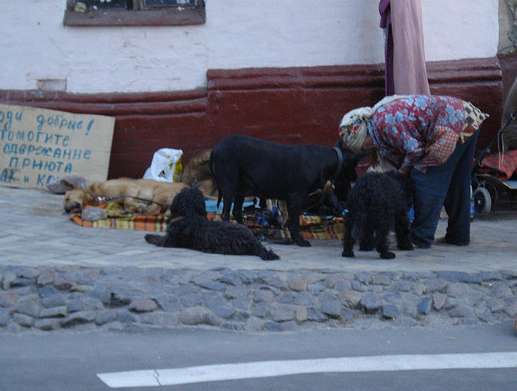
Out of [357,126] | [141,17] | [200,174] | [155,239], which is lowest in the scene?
[155,239]

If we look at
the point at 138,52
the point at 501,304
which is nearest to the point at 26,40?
the point at 138,52

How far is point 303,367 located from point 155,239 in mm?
2996

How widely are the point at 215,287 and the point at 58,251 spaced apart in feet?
5.13

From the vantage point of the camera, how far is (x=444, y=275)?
753cm

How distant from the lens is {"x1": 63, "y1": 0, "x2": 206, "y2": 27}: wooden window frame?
35.9 feet

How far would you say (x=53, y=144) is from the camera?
10.9 m

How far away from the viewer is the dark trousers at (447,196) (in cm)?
888

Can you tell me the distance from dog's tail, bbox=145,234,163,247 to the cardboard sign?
96.2 inches

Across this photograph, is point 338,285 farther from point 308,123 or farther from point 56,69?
point 56,69

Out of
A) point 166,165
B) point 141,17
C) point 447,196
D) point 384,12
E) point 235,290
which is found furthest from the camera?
point 141,17

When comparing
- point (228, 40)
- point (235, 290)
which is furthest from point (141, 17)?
point (235, 290)

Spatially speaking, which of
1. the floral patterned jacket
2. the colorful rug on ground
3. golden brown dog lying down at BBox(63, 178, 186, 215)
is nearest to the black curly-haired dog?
the floral patterned jacket

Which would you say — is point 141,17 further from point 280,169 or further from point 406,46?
point 280,169

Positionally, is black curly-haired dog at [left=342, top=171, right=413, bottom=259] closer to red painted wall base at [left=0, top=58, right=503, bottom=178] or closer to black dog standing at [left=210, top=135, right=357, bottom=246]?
black dog standing at [left=210, top=135, right=357, bottom=246]
